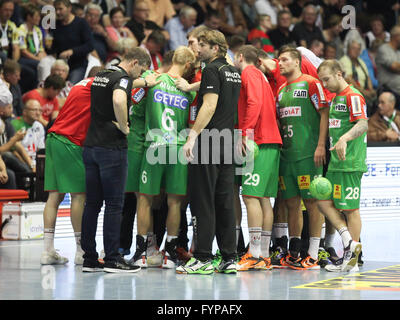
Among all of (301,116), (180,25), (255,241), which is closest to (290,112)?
(301,116)

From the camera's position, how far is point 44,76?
13445mm

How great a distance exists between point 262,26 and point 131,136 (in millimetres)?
9336

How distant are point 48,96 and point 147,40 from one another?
2.43m

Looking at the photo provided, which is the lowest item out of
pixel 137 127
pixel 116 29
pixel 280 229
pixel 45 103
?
pixel 280 229

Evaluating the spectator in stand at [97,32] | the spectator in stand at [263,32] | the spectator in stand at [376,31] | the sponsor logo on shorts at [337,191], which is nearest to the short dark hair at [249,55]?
the sponsor logo on shorts at [337,191]

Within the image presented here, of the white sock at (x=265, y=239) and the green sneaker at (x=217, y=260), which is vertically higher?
the white sock at (x=265, y=239)

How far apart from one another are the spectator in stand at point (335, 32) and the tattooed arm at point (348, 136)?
10.7 meters

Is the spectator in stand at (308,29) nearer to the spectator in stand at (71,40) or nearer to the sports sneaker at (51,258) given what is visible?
the spectator in stand at (71,40)

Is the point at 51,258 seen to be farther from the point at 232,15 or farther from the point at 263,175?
the point at 232,15

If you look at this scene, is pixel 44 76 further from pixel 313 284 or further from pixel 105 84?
pixel 313 284

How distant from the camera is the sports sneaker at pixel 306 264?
26.8 feet

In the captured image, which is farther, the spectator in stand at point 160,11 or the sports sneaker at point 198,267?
the spectator in stand at point 160,11

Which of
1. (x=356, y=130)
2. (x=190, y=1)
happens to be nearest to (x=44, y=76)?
(x=190, y=1)

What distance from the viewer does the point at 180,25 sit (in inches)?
628
